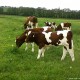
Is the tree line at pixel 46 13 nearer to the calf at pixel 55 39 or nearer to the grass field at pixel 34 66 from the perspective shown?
the grass field at pixel 34 66

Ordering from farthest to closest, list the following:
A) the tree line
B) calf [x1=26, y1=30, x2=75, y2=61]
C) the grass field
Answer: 1. the tree line
2. calf [x1=26, y1=30, x2=75, y2=61]
3. the grass field

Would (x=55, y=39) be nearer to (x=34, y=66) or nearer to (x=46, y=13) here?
(x=34, y=66)

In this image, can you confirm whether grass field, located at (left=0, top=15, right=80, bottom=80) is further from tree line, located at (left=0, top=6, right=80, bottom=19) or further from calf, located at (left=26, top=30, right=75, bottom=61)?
tree line, located at (left=0, top=6, right=80, bottom=19)

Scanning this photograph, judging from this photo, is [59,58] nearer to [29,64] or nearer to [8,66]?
[29,64]

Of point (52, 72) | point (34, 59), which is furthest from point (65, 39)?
point (52, 72)

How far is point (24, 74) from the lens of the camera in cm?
1330

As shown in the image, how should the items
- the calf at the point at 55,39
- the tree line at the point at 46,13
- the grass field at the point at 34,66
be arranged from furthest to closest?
the tree line at the point at 46,13, the calf at the point at 55,39, the grass field at the point at 34,66

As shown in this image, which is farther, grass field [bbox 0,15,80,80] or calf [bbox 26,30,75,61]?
calf [bbox 26,30,75,61]

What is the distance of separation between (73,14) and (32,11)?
1413 centimetres

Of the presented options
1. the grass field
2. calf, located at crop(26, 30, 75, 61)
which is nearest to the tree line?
the grass field

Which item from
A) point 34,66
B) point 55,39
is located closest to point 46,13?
point 55,39

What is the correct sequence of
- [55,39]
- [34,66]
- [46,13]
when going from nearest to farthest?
[34,66] < [55,39] < [46,13]

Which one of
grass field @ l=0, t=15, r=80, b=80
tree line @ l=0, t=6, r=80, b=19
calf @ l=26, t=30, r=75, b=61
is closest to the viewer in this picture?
grass field @ l=0, t=15, r=80, b=80

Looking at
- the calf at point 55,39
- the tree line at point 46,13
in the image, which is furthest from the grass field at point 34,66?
the tree line at point 46,13
